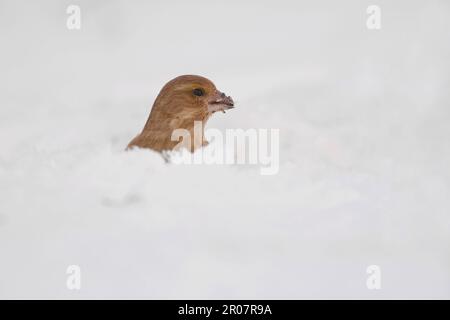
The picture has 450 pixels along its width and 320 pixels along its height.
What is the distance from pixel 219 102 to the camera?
10.8ft

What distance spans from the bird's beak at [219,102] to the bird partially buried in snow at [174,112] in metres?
0.06

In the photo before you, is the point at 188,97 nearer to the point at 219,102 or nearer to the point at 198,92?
the point at 198,92

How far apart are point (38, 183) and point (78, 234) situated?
46 cm

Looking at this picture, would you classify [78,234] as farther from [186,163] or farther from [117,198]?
[186,163]

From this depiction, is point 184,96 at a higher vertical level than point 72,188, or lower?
higher

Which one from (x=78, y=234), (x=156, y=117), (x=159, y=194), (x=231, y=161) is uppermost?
(x=156, y=117)

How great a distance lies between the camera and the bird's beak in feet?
10.7

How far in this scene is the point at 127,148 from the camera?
10.5 ft

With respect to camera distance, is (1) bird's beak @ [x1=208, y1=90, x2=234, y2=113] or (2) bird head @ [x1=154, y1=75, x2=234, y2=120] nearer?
(2) bird head @ [x1=154, y1=75, x2=234, y2=120]

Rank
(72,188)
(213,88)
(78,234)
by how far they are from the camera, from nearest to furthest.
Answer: (78,234)
(72,188)
(213,88)

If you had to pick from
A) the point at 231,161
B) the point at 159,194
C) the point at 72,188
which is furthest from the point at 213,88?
the point at 72,188

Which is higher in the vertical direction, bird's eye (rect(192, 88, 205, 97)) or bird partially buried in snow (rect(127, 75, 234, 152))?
bird's eye (rect(192, 88, 205, 97))

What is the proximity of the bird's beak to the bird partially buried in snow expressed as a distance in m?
0.06

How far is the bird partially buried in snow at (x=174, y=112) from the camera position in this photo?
312cm
